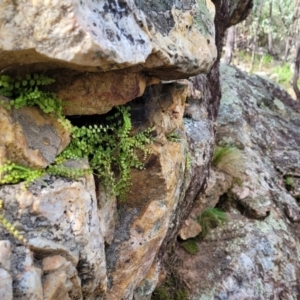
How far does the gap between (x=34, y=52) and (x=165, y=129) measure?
1.56m

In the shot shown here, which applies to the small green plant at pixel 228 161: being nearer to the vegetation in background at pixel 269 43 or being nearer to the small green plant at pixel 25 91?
the small green plant at pixel 25 91

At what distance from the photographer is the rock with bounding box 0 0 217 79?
1.83 meters

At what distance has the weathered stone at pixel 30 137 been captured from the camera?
209 centimetres

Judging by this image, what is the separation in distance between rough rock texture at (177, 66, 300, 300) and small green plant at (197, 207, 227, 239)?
8 centimetres

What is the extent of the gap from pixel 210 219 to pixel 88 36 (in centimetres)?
400

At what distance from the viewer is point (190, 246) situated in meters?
4.98

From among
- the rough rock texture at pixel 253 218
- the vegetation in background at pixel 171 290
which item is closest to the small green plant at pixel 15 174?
the vegetation in background at pixel 171 290

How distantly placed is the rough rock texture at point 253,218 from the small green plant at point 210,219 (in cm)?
8

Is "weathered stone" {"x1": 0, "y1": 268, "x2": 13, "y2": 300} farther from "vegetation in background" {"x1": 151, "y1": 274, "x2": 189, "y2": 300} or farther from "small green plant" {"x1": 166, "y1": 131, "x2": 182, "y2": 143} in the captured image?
"vegetation in background" {"x1": 151, "y1": 274, "x2": 189, "y2": 300}

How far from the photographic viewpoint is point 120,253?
2.97m

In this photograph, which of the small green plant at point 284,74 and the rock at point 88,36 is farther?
the small green plant at point 284,74

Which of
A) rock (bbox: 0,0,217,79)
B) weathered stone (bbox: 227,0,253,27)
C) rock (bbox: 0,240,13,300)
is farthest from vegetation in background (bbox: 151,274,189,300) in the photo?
weathered stone (bbox: 227,0,253,27)

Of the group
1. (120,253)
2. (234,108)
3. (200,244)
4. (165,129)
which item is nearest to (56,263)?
(120,253)

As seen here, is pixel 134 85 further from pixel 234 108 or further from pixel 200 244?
pixel 234 108
